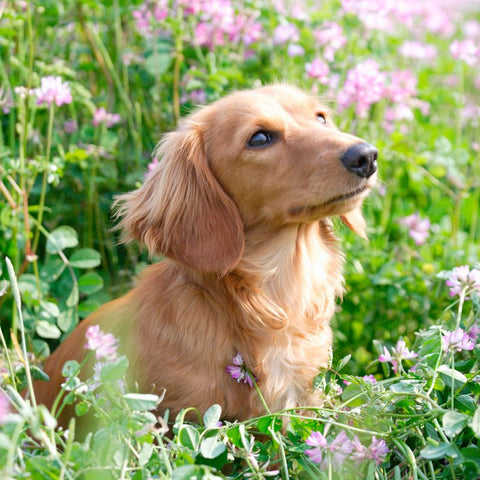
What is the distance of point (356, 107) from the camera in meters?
3.67

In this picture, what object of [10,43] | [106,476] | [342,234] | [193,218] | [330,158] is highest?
[10,43]

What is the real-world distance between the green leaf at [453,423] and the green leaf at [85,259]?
69.7 inches

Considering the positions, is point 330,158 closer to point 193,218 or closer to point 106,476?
point 193,218

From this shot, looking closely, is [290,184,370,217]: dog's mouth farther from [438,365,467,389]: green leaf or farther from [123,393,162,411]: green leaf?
[123,393,162,411]: green leaf

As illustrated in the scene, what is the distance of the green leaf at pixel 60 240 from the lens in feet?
10.1

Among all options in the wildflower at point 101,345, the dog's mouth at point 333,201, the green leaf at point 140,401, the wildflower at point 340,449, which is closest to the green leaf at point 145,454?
the green leaf at point 140,401

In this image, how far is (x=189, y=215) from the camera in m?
2.63

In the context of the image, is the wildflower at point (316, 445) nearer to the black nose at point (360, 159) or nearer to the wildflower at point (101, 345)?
the wildflower at point (101, 345)

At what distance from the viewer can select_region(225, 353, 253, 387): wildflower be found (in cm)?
243

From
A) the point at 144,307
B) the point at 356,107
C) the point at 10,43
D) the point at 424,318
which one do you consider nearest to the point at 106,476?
the point at 144,307

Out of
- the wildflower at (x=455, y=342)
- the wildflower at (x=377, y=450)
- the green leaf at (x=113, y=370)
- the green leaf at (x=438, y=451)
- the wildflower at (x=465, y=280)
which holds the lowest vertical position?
the wildflower at (x=377, y=450)

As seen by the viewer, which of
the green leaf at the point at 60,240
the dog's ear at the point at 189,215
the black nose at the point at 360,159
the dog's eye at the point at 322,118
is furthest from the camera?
the green leaf at the point at 60,240

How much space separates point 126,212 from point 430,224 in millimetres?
1904

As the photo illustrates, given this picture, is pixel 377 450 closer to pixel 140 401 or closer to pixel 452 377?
pixel 452 377
